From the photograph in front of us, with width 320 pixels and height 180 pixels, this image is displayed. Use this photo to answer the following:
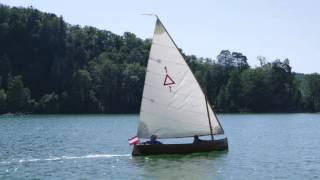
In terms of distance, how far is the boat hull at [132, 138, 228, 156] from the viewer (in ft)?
169

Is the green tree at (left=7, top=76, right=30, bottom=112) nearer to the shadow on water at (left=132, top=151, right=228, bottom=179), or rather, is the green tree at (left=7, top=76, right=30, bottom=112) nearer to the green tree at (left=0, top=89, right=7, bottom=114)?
the green tree at (left=0, top=89, right=7, bottom=114)

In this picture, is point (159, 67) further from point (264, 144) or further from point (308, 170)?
point (264, 144)

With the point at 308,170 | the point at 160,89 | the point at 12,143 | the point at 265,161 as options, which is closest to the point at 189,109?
the point at 160,89

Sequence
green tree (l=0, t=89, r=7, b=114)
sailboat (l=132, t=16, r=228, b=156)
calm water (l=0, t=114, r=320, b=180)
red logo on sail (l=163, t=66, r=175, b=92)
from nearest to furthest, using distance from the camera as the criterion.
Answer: calm water (l=0, t=114, r=320, b=180), sailboat (l=132, t=16, r=228, b=156), red logo on sail (l=163, t=66, r=175, b=92), green tree (l=0, t=89, r=7, b=114)

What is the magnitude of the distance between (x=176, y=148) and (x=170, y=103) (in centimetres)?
418

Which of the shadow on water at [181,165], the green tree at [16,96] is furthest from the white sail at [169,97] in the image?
the green tree at [16,96]

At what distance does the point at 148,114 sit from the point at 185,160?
5273 millimetres

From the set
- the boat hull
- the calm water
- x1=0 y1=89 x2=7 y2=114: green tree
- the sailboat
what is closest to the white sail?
the sailboat

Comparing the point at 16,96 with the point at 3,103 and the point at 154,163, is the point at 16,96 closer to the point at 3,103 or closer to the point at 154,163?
the point at 3,103

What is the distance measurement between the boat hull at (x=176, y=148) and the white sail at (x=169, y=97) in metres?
1.00

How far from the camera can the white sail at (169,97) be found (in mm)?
50625

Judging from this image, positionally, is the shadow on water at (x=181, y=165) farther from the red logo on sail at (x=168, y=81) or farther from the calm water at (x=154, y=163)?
the red logo on sail at (x=168, y=81)

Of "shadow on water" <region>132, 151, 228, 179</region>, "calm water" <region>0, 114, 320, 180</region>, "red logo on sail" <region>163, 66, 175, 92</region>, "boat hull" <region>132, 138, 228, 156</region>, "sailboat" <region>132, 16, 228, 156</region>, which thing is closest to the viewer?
"shadow on water" <region>132, 151, 228, 179</region>

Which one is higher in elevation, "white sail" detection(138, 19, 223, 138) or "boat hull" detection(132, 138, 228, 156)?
"white sail" detection(138, 19, 223, 138)
